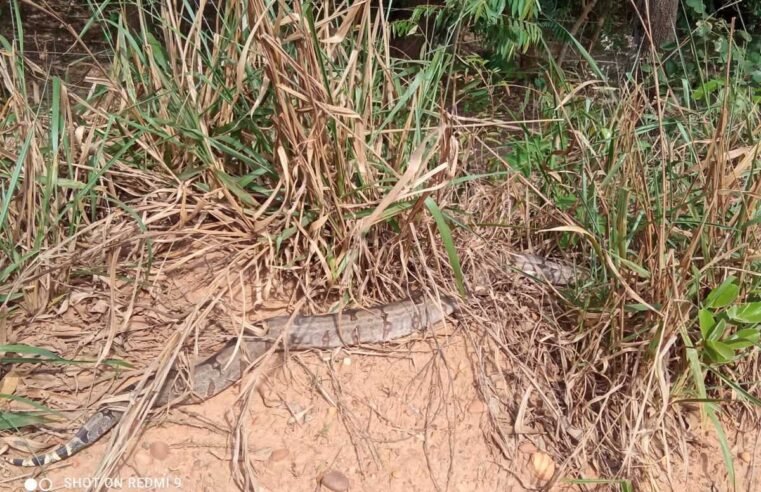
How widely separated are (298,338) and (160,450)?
0.68 metres

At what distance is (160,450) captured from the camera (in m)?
2.35

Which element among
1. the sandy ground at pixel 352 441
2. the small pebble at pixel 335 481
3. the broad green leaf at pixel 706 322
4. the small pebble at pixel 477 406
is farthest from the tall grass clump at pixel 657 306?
the small pebble at pixel 335 481

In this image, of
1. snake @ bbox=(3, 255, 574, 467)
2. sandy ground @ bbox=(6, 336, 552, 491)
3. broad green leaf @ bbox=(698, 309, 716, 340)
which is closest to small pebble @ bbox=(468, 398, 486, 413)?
sandy ground @ bbox=(6, 336, 552, 491)

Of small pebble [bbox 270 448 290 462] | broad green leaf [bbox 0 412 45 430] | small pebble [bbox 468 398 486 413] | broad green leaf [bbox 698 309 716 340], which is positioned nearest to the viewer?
broad green leaf [bbox 0 412 45 430]

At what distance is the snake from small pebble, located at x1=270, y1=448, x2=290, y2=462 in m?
0.35

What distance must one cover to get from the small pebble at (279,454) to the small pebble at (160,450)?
1.22 feet

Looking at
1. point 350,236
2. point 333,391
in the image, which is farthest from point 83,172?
point 333,391

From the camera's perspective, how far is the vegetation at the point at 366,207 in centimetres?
253

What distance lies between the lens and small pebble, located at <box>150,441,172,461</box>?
2.34m

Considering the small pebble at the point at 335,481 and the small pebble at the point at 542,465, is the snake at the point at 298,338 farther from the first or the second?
the small pebble at the point at 542,465

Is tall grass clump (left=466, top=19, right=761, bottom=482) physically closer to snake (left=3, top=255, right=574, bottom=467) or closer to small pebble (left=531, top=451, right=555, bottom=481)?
small pebble (left=531, top=451, right=555, bottom=481)

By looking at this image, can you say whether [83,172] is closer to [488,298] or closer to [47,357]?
[47,357]

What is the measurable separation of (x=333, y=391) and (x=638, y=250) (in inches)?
55.7

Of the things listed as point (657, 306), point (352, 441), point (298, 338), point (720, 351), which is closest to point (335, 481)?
point (352, 441)
